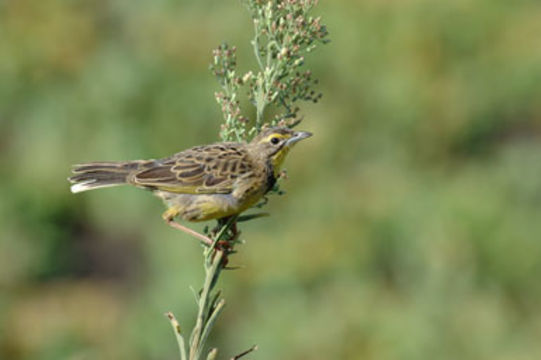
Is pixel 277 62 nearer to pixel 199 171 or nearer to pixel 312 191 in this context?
pixel 199 171

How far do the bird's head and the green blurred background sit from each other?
380 centimetres

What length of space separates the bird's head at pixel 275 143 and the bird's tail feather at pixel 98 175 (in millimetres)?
511

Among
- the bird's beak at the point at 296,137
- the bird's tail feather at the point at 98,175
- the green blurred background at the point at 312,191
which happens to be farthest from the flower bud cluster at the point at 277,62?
the green blurred background at the point at 312,191

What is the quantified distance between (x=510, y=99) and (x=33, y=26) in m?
5.74

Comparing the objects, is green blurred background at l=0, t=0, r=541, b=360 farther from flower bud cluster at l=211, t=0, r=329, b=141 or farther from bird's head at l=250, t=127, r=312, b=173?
flower bud cluster at l=211, t=0, r=329, b=141

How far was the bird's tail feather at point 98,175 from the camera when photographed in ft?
11.4

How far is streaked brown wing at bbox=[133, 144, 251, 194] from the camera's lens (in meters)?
3.47

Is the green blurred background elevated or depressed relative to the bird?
elevated

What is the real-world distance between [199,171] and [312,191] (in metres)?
5.06

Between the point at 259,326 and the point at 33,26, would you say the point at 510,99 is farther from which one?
the point at 33,26

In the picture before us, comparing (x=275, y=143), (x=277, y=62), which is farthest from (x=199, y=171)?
(x=277, y=62)

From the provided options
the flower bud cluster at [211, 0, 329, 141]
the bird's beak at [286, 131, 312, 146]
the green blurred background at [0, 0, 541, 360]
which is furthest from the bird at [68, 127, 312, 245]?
the green blurred background at [0, 0, 541, 360]

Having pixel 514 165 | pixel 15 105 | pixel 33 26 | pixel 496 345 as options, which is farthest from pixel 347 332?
pixel 33 26

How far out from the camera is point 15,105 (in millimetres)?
9773
